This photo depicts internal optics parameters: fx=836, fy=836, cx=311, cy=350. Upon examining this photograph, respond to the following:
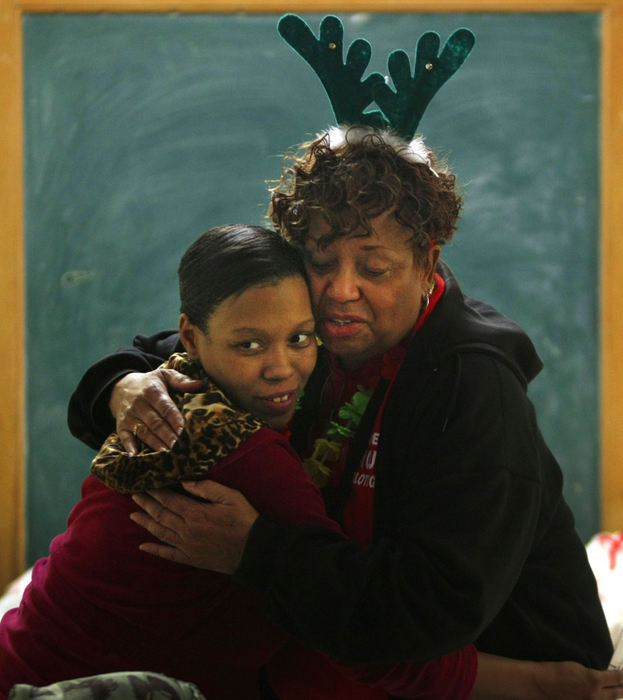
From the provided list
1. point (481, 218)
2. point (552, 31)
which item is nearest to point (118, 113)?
point (481, 218)

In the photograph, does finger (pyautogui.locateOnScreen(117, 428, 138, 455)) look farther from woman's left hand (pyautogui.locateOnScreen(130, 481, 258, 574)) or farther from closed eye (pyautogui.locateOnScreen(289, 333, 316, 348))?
closed eye (pyautogui.locateOnScreen(289, 333, 316, 348))

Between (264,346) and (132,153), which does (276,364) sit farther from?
(132,153)

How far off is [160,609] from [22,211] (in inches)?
38.7

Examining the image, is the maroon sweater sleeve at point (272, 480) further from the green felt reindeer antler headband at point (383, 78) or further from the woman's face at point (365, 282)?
the green felt reindeer antler headband at point (383, 78)

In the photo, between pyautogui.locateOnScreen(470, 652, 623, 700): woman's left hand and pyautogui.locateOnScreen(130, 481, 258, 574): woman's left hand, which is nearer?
pyautogui.locateOnScreen(130, 481, 258, 574): woman's left hand

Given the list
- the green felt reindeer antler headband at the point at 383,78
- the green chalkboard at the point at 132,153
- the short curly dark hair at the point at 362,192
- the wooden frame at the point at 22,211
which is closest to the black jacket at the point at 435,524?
the short curly dark hair at the point at 362,192

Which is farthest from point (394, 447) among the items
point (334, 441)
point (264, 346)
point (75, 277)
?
point (75, 277)

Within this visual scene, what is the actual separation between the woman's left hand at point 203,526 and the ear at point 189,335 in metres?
0.16

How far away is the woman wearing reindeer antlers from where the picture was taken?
87 cm

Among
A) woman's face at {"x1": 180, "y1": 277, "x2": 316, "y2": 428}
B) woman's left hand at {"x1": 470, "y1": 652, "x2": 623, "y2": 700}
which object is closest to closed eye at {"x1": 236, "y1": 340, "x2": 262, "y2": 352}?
woman's face at {"x1": 180, "y1": 277, "x2": 316, "y2": 428}

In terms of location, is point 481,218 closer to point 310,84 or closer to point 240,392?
point 310,84

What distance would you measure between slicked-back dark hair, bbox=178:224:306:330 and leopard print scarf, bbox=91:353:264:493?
0.10 meters

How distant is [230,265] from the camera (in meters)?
0.92

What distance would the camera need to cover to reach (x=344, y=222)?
0.94 m
